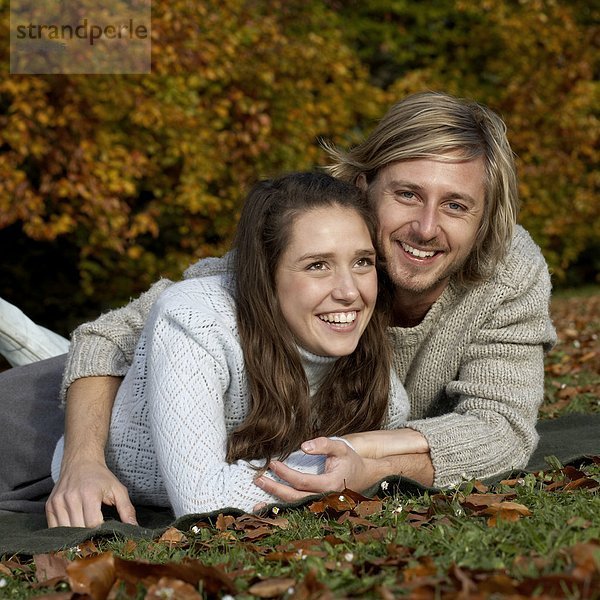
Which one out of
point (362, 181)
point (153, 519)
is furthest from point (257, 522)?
point (362, 181)

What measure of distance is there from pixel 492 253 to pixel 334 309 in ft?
2.96

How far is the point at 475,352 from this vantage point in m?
4.15

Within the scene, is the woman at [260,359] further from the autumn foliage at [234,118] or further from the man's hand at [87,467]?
the autumn foliage at [234,118]

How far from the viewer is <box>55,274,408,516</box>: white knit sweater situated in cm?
334

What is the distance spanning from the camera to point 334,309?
3.57 meters

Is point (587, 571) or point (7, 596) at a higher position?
point (587, 571)

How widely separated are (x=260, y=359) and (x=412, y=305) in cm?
91

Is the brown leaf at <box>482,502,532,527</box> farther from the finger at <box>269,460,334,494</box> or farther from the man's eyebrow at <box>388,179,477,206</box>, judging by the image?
the man's eyebrow at <box>388,179,477,206</box>

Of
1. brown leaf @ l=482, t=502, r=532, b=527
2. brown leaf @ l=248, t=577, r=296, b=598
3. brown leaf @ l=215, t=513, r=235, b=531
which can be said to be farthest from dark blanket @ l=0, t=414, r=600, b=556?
brown leaf @ l=248, t=577, r=296, b=598

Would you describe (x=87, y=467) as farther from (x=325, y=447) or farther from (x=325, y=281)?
(x=325, y=281)

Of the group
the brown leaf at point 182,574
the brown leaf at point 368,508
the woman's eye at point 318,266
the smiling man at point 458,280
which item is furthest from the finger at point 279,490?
the brown leaf at point 182,574

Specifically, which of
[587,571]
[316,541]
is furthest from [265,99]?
[587,571]

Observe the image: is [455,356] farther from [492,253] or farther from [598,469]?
[598,469]

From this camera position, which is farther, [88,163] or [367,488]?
[88,163]
